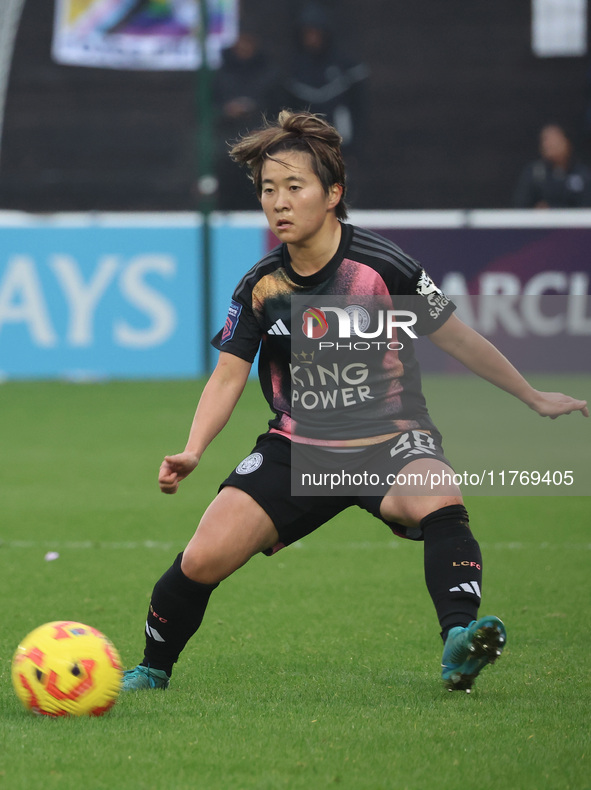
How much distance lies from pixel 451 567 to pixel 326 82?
460 inches

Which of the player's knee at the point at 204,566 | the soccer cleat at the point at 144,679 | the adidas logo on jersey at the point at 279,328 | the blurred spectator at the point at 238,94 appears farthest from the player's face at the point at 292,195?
the blurred spectator at the point at 238,94

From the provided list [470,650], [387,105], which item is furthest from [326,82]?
[470,650]

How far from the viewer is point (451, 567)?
3.95m

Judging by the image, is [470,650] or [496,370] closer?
[470,650]

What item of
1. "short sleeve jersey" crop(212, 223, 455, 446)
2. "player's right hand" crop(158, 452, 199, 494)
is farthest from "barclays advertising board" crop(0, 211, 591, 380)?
"player's right hand" crop(158, 452, 199, 494)

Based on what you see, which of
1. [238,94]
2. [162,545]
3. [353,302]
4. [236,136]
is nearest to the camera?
[353,302]

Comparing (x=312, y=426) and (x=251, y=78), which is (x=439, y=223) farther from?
(x=312, y=426)

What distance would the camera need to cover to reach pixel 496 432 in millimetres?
5008

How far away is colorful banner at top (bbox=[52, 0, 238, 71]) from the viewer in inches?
607

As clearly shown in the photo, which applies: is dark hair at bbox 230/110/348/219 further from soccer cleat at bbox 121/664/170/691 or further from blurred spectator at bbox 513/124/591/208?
blurred spectator at bbox 513/124/591/208

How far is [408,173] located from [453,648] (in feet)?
41.8

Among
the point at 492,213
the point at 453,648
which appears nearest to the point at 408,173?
the point at 492,213

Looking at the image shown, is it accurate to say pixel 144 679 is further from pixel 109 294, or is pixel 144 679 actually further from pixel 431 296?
pixel 109 294

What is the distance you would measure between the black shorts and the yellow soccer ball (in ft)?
2.15
